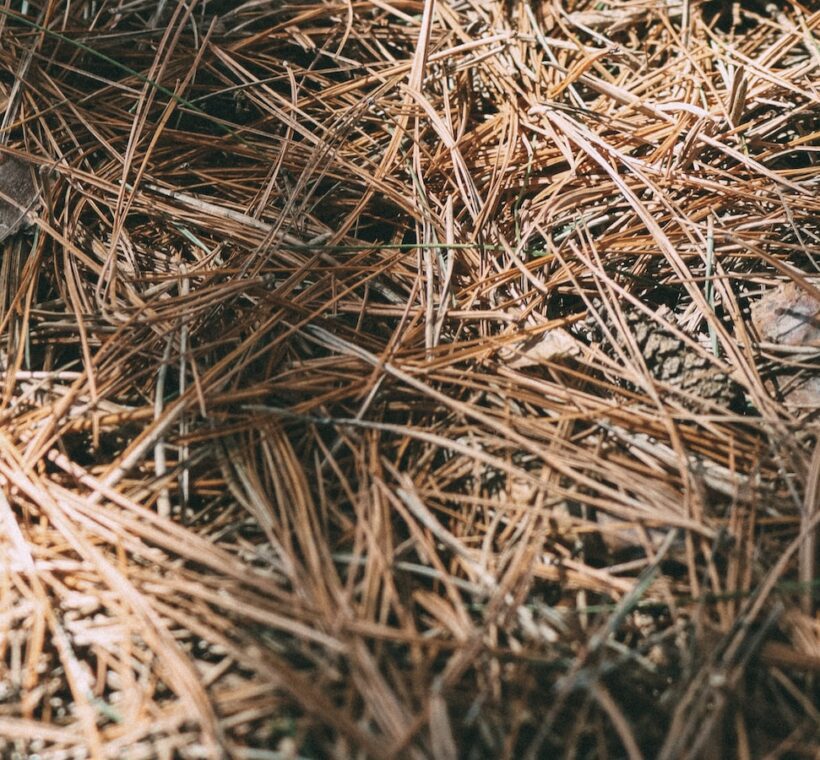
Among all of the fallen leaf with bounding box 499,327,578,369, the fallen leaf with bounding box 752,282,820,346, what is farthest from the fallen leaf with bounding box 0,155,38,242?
the fallen leaf with bounding box 752,282,820,346

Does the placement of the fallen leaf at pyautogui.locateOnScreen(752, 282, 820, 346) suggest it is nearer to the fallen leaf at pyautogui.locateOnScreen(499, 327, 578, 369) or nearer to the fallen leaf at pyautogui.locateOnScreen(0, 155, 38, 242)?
the fallen leaf at pyautogui.locateOnScreen(499, 327, 578, 369)

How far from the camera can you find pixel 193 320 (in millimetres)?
1344

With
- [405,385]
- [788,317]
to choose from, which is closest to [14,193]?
[405,385]

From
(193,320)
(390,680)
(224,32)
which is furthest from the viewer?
(224,32)

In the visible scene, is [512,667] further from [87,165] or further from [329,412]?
[87,165]

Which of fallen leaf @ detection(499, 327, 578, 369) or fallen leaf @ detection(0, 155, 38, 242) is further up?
fallen leaf @ detection(0, 155, 38, 242)

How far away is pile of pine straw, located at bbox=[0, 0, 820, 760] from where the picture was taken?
1001mm

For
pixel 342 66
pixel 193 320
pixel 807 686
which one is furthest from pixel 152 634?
pixel 342 66

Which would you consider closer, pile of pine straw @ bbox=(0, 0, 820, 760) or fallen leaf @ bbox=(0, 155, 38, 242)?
pile of pine straw @ bbox=(0, 0, 820, 760)

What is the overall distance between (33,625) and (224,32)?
1349 mm

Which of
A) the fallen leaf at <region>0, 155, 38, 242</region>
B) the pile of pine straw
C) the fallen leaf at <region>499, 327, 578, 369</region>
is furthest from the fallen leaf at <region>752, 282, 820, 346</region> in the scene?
the fallen leaf at <region>0, 155, 38, 242</region>

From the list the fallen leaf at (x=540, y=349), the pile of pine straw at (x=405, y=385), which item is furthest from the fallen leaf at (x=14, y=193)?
the fallen leaf at (x=540, y=349)

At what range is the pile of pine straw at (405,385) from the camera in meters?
1.00

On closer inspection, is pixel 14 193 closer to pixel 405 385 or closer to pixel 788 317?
pixel 405 385
